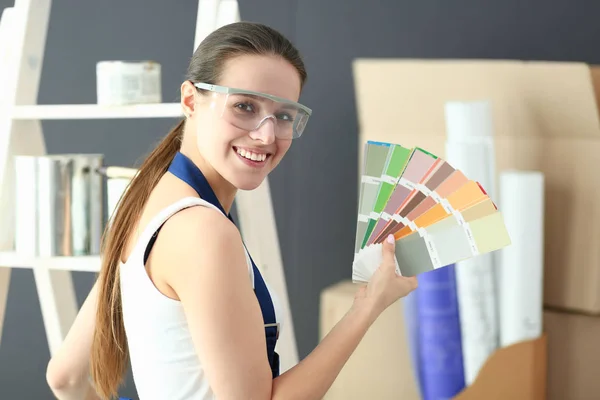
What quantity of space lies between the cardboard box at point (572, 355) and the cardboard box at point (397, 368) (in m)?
0.04

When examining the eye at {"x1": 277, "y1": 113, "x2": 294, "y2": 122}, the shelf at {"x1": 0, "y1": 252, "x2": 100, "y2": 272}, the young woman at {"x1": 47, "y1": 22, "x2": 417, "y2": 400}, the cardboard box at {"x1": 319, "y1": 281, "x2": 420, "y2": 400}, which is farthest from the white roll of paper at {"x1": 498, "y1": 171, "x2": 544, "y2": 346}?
the shelf at {"x1": 0, "y1": 252, "x2": 100, "y2": 272}

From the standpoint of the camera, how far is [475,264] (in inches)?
88.5

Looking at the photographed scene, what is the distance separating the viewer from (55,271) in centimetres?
241

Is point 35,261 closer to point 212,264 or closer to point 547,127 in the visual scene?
point 212,264

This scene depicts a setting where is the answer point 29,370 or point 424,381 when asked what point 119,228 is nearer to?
point 424,381

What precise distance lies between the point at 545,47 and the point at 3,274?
6.18 ft

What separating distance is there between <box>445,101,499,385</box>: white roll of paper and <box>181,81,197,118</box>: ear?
0.97m

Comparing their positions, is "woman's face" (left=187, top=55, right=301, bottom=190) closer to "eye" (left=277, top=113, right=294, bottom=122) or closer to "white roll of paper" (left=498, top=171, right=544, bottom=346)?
"eye" (left=277, top=113, right=294, bottom=122)

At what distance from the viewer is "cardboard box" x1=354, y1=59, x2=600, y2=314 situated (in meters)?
2.10

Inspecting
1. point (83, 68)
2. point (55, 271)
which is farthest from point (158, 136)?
point (55, 271)

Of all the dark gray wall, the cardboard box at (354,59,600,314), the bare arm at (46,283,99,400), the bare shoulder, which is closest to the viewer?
the bare shoulder

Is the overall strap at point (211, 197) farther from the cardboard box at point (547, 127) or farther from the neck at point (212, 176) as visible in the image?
the cardboard box at point (547, 127)

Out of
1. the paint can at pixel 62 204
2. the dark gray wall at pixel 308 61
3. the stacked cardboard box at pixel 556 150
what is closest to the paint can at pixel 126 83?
the paint can at pixel 62 204

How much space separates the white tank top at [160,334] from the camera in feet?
4.19
